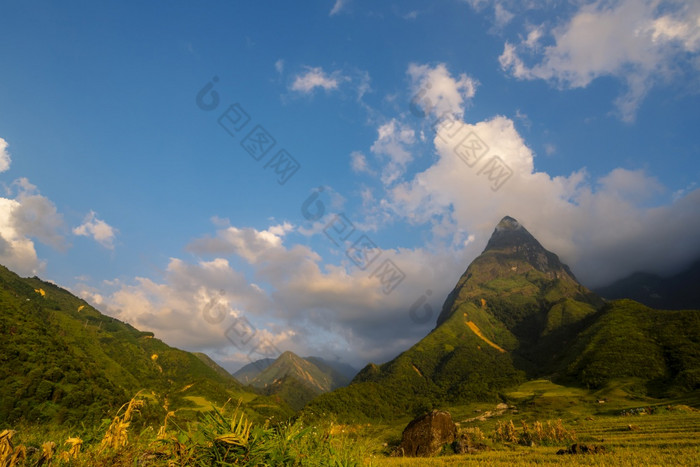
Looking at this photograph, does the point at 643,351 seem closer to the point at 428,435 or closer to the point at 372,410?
the point at 372,410

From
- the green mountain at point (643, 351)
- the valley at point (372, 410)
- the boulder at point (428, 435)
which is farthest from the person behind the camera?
the green mountain at point (643, 351)

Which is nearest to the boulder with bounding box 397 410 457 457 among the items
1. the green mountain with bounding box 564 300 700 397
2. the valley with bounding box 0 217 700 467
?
the valley with bounding box 0 217 700 467

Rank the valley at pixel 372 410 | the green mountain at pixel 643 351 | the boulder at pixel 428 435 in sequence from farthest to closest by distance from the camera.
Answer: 1. the green mountain at pixel 643 351
2. the boulder at pixel 428 435
3. the valley at pixel 372 410

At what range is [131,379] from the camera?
152500 mm

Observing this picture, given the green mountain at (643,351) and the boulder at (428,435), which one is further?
the green mountain at (643,351)

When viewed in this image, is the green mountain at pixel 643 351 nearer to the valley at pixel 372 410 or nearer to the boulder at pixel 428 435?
the valley at pixel 372 410

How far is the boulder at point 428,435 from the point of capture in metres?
30.8

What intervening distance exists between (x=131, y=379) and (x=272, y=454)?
620 feet

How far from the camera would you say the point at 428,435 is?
32188 millimetres

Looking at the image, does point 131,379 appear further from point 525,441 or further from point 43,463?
point 43,463

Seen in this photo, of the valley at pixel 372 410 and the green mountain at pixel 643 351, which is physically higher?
→ the green mountain at pixel 643 351

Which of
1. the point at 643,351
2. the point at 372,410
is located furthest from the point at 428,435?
the point at 643,351

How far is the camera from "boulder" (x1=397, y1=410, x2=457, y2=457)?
30.8m

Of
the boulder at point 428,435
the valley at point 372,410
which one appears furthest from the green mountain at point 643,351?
the boulder at point 428,435
